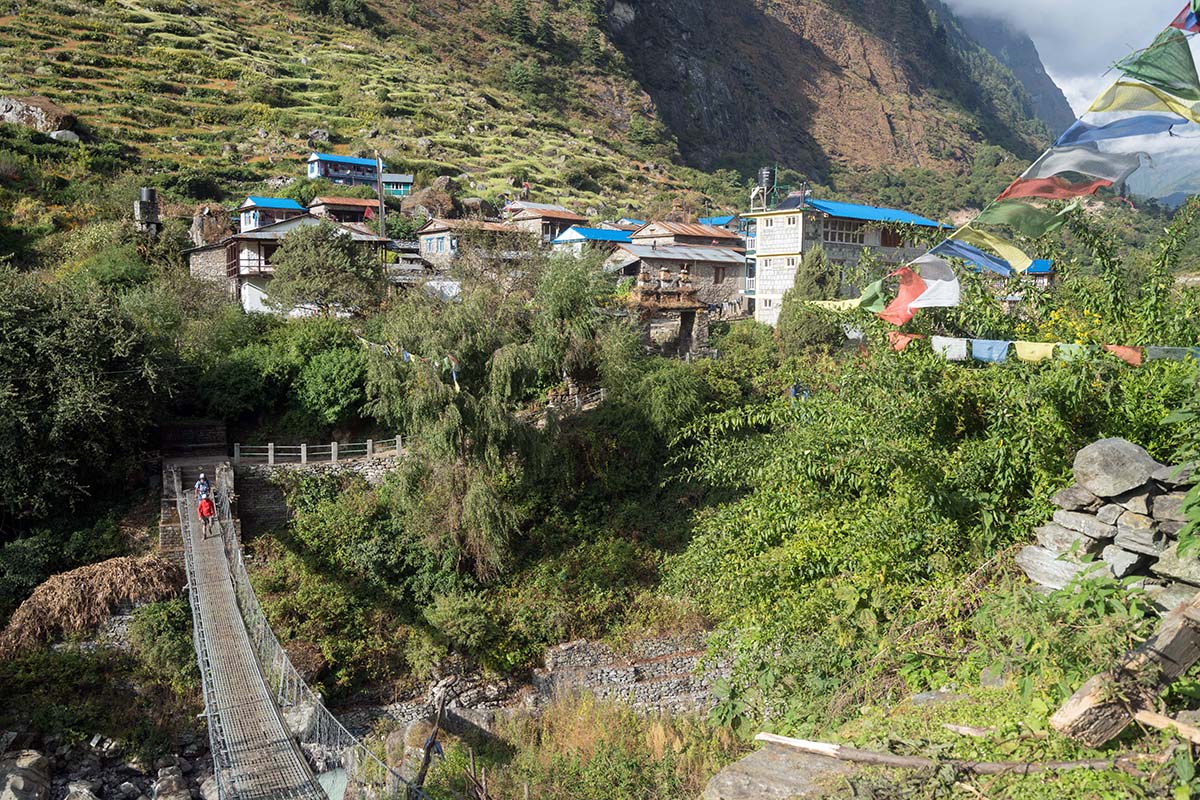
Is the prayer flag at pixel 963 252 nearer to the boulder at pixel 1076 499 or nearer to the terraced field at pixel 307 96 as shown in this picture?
the boulder at pixel 1076 499

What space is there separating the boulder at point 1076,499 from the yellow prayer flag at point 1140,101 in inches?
118

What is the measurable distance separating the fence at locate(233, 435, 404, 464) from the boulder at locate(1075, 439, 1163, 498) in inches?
525

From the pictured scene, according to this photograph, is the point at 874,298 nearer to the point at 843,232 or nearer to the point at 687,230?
the point at 843,232

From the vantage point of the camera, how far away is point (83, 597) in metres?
13.2

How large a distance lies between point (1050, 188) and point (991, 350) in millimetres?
1761

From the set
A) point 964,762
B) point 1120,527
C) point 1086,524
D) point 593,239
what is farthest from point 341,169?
point 964,762

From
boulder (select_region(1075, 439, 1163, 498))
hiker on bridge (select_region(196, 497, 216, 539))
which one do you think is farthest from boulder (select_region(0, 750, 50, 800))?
boulder (select_region(1075, 439, 1163, 498))

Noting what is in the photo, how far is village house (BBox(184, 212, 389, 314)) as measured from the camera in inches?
955

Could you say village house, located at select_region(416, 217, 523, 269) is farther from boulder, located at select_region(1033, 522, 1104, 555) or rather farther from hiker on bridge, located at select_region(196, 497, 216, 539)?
boulder, located at select_region(1033, 522, 1104, 555)

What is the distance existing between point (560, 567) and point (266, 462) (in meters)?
6.60

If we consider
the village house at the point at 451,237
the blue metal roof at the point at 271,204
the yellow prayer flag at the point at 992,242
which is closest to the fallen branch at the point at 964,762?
the yellow prayer flag at the point at 992,242

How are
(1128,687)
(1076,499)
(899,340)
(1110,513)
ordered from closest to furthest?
(1128,687) < (1110,513) < (1076,499) < (899,340)

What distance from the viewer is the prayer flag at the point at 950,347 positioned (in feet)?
26.4

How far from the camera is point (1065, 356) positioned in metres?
7.49
